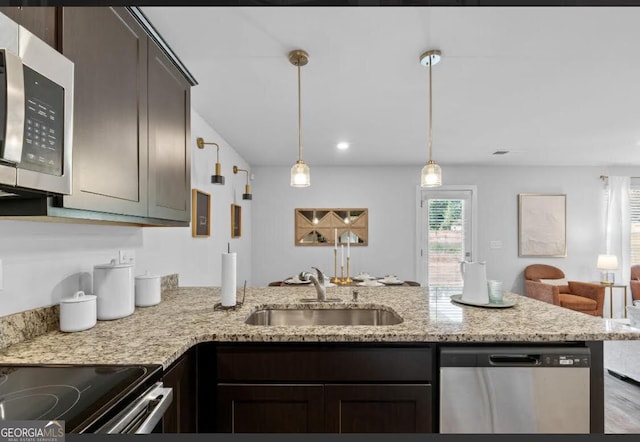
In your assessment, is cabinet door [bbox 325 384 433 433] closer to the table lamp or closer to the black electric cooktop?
the black electric cooktop

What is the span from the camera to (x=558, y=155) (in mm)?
4297

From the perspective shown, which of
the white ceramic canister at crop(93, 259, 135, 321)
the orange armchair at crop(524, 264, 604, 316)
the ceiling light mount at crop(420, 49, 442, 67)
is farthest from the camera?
the orange armchair at crop(524, 264, 604, 316)

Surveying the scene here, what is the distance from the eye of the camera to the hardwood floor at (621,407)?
221 centimetres

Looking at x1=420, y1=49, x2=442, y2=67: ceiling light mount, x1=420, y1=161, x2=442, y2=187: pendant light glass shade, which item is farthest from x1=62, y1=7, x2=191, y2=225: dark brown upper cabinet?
x1=420, y1=161, x2=442, y2=187: pendant light glass shade

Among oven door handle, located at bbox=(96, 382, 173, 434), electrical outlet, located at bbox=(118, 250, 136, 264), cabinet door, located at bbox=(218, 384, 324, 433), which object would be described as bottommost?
cabinet door, located at bbox=(218, 384, 324, 433)

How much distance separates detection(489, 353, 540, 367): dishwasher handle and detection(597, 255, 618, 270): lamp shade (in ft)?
15.1

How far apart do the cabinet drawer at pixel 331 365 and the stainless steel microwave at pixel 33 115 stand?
87 centimetres

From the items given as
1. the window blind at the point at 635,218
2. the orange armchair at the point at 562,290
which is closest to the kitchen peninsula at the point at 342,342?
the orange armchair at the point at 562,290

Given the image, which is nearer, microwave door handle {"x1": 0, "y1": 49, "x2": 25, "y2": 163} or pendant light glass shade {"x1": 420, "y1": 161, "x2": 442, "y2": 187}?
microwave door handle {"x1": 0, "y1": 49, "x2": 25, "y2": 163}

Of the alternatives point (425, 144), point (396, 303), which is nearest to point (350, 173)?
point (425, 144)

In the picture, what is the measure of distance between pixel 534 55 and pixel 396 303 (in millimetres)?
1651

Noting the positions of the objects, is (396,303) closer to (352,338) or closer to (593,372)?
(352,338)

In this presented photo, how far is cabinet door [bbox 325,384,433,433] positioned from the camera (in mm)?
1256

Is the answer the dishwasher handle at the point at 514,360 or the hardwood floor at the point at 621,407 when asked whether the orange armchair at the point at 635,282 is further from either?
the dishwasher handle at the point at 514,360
